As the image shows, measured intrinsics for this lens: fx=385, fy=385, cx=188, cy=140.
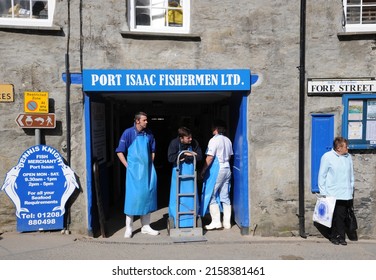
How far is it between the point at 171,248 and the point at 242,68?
9.64 ft

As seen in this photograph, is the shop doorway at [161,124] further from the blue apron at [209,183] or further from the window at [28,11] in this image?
the window at [28,11]

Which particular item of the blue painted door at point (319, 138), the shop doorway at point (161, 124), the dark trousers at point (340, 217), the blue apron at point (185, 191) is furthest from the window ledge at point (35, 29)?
the dark trousers at point (340, 217)

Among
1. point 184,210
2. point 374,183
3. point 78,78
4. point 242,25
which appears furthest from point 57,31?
point 374,183

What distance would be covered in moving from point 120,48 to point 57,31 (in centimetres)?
96

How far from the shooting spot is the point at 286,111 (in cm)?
611

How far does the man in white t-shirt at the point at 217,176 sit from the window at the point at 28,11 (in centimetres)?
317

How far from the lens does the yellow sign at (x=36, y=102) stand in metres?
5.76

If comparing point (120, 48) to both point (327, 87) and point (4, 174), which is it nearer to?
point (4, 174)

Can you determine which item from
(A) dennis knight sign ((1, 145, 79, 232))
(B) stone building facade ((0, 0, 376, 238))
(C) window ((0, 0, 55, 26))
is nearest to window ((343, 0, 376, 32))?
(B) stone building facade ((0, 0, 376, 238))

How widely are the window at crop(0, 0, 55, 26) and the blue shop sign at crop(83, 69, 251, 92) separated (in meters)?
1.10

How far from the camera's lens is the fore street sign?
5758 millimetres

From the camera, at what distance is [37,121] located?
5.79 metres

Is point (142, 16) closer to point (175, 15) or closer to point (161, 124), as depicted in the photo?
point (175, 15)
